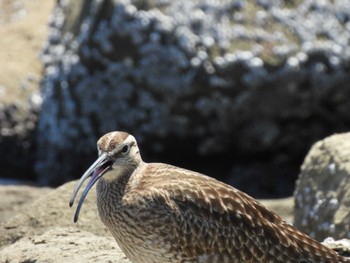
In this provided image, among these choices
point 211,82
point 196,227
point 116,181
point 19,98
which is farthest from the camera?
point 19,98

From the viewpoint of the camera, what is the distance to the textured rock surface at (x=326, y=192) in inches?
354

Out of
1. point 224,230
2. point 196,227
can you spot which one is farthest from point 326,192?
point 196,227

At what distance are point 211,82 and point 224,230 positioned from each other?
4481 millimetres

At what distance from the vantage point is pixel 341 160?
9273 millimetres

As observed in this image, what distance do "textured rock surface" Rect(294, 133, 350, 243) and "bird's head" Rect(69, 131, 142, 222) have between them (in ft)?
6.58

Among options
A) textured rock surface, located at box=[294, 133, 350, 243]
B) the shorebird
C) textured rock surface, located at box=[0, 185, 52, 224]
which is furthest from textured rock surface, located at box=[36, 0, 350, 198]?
the shorebird

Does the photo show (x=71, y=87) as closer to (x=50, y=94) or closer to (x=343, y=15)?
(x=50, y=94)

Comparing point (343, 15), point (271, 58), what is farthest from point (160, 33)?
point (343, 15)

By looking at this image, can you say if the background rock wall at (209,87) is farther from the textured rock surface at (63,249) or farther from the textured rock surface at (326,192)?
the textured rock surface at (63,249)

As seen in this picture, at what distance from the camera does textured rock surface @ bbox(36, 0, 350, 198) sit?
11.8 meters

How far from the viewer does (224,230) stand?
7402mm

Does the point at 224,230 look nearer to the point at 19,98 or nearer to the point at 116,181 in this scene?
Answer: the point at 116,181

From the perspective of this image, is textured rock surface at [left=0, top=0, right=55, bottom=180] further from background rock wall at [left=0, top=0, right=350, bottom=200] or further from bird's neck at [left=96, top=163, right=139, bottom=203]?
bird's neck at [left=96, top=163, right=139, bottom=203]

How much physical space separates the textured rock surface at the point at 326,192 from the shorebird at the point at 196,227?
1.42m
